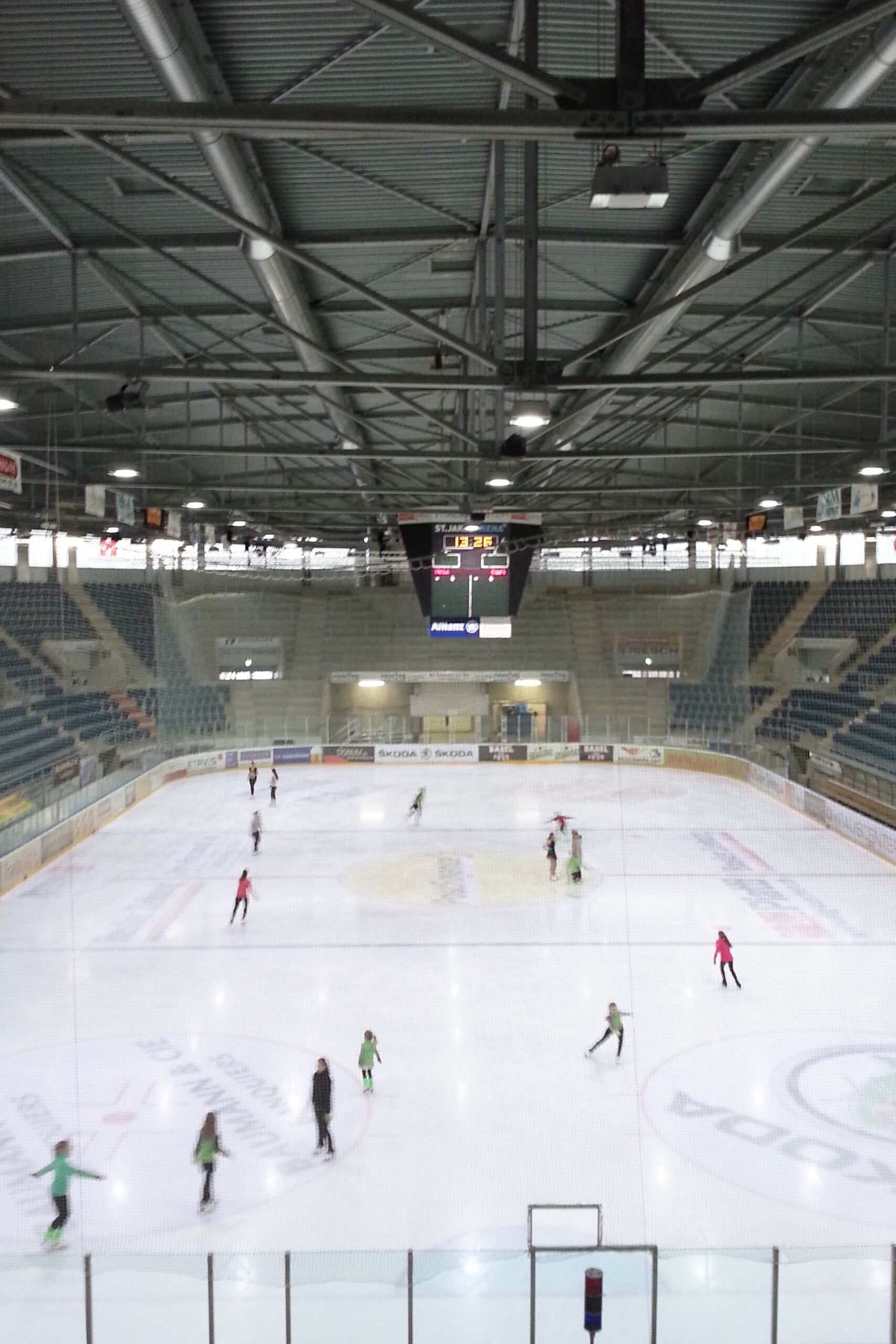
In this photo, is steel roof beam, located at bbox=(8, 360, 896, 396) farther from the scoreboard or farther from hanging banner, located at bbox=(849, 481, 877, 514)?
the scoreboard

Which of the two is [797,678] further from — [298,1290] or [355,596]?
[298,1290]

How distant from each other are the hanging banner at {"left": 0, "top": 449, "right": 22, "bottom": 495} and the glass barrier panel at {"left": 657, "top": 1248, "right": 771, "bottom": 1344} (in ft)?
36.6

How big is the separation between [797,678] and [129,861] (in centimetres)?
2585

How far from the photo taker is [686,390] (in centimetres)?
1507

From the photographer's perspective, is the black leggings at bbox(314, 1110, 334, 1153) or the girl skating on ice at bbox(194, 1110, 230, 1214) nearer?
the girl skating on ice at bbox(194, 1110, 230, 1214)

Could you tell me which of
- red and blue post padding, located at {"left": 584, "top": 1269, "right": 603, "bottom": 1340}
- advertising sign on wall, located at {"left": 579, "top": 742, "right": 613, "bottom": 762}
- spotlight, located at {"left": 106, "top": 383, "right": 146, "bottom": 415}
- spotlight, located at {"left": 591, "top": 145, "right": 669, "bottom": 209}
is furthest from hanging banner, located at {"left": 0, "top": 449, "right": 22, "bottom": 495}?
advertising sign on wall, located at {"left": 579, "top": 742, "right": 613, "bottom": 762}

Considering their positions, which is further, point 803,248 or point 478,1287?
point 803,248

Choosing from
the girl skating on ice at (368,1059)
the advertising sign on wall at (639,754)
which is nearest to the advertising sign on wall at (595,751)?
the advertising sign on wall at (639,754)

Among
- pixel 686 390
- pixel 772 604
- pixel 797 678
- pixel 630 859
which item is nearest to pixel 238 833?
pixel 630 859

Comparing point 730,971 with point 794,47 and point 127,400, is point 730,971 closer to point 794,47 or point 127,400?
point 127,400

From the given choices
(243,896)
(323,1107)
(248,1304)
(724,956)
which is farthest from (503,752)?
(248,1304)

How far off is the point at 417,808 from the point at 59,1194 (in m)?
17.2

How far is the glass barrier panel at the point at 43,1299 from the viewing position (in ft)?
19.9

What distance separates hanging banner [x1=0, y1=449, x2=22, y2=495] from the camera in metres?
12.6
